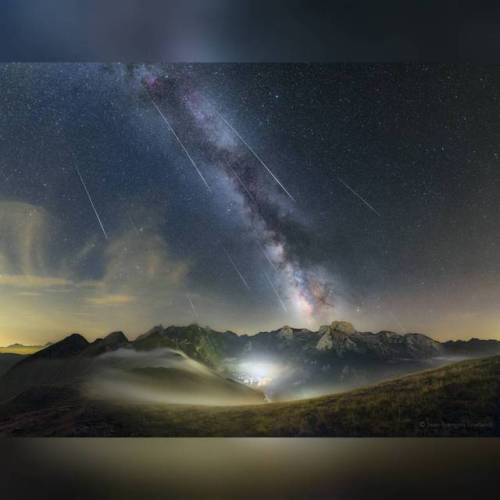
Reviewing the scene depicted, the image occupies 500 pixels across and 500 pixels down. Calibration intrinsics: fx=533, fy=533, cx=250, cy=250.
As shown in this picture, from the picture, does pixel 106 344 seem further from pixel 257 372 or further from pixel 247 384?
pixel 257 372

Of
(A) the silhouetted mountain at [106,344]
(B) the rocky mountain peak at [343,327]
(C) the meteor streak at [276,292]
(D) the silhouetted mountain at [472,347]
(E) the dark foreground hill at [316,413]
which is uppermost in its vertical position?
(C) the meteor streak at [276,292]

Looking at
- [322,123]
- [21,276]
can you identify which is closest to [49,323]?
[21,276]

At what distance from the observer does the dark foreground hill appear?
26.5 ft

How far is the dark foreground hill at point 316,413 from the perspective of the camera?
8.07 metres

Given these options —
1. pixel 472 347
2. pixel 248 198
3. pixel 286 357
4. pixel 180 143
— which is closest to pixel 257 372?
pixel 286 357

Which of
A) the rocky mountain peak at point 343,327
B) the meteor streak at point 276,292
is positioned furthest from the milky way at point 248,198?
the rocky mountain peak at point 343,327

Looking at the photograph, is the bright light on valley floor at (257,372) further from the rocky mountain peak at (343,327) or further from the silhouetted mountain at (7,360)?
the silhouetted mountain at (7,360)

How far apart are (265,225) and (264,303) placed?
137 cm

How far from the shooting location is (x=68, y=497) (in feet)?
13.3

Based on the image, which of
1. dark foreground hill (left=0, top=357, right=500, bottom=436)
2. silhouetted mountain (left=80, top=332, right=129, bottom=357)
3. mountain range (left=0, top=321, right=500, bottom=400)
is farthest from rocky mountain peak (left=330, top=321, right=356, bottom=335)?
silhouetted mountain (left=80, top=332, right=129, bottom=357)

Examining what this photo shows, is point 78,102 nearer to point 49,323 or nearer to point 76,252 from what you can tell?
point 76,252

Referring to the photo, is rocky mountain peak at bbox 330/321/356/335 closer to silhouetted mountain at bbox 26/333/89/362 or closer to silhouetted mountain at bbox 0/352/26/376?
silhouetted mountain at bbox 26/333/89/362

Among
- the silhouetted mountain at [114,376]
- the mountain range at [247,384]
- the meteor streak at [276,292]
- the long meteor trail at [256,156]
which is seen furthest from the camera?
the long meteor trail at [256,156]

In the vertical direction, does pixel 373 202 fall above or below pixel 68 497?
above
